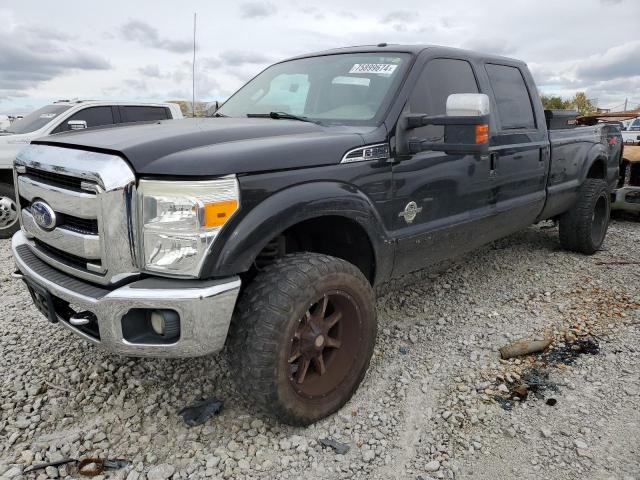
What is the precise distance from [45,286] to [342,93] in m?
1.95

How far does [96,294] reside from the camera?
2152 millimetres

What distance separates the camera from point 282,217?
222cm

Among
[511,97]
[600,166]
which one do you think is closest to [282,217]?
[511,97]

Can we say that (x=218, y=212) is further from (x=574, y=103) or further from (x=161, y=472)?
(x=574, y=103)

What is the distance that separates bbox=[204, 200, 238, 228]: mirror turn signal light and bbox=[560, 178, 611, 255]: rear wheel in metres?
4.19

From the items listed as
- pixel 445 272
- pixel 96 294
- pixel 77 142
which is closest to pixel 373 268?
pixel 96 294

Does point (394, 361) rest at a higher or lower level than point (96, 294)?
lower

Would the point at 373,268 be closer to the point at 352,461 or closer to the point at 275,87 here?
the point at 352,461

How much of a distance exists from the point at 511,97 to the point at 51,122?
6023 mm

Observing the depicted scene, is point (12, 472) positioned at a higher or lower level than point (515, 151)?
lower

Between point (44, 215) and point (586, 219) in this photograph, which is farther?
point (586, 219)

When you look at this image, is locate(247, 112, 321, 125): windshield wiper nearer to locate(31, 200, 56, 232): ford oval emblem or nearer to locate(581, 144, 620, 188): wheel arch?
locate(31, 200, 56, 232): ford oval emblem

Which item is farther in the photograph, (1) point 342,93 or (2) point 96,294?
(1) point 342,93

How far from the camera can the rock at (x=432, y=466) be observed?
2.22 meters
